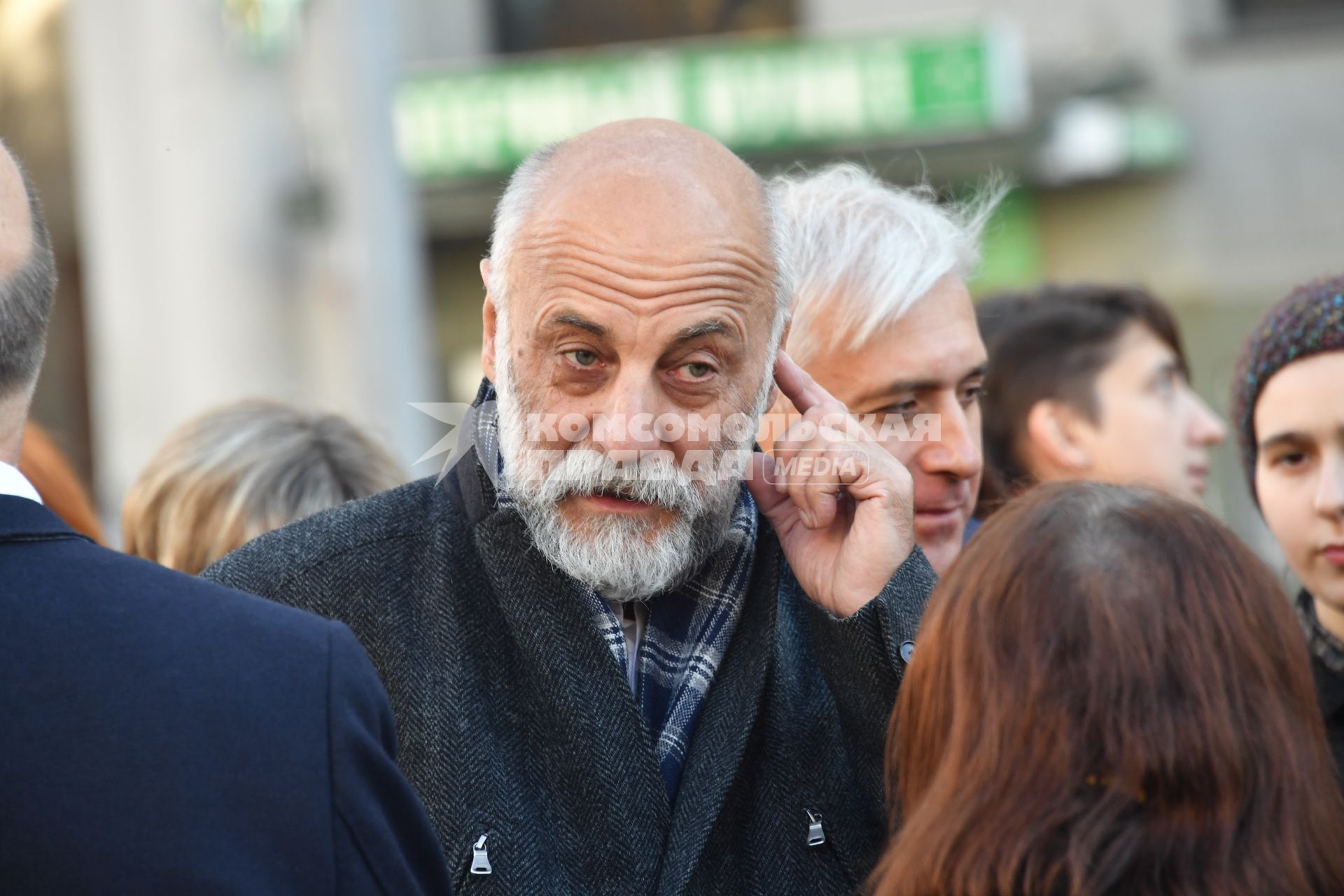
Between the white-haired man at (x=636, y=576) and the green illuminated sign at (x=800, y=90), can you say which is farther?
the green illuminated sign at (x=800, y=90)

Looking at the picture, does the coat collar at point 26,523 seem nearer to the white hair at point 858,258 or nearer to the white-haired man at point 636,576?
the white-haired man at point 636,576

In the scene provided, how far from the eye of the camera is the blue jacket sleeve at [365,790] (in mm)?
1608

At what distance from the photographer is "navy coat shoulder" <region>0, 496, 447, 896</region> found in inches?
59.1

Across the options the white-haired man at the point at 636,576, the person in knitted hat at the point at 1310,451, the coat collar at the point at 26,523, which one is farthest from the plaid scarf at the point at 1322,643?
the coat collar at the point at 26,523

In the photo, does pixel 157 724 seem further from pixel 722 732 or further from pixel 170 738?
pixel 722 732

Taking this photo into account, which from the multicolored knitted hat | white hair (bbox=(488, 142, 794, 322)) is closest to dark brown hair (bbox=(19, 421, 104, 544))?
white hair (bbox=(488, 142, 794, 322))

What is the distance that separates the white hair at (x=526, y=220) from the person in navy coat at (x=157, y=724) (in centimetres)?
95

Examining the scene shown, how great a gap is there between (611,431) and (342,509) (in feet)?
1.63

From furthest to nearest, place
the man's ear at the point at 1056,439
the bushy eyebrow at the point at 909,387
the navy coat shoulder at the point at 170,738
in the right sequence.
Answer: the man's ear at the point at 1056,439
the bushy eyebrow at the point at 909,387
the navy coat shoulder at the point at 170,738

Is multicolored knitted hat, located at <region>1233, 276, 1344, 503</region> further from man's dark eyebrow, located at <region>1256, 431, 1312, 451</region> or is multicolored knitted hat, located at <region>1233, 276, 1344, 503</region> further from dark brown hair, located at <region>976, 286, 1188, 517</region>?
dark brown hair, located at <region>976, 286, 1188, 517</region>

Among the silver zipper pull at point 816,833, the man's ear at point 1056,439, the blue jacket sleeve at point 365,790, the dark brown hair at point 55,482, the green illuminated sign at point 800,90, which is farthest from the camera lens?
the green illuminated sign at point 800,90

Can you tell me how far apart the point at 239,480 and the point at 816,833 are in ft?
5.33

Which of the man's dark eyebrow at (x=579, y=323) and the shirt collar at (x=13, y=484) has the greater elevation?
the man's dark eyebrow at (x=579, y=323)

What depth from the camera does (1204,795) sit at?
5.63 ft
